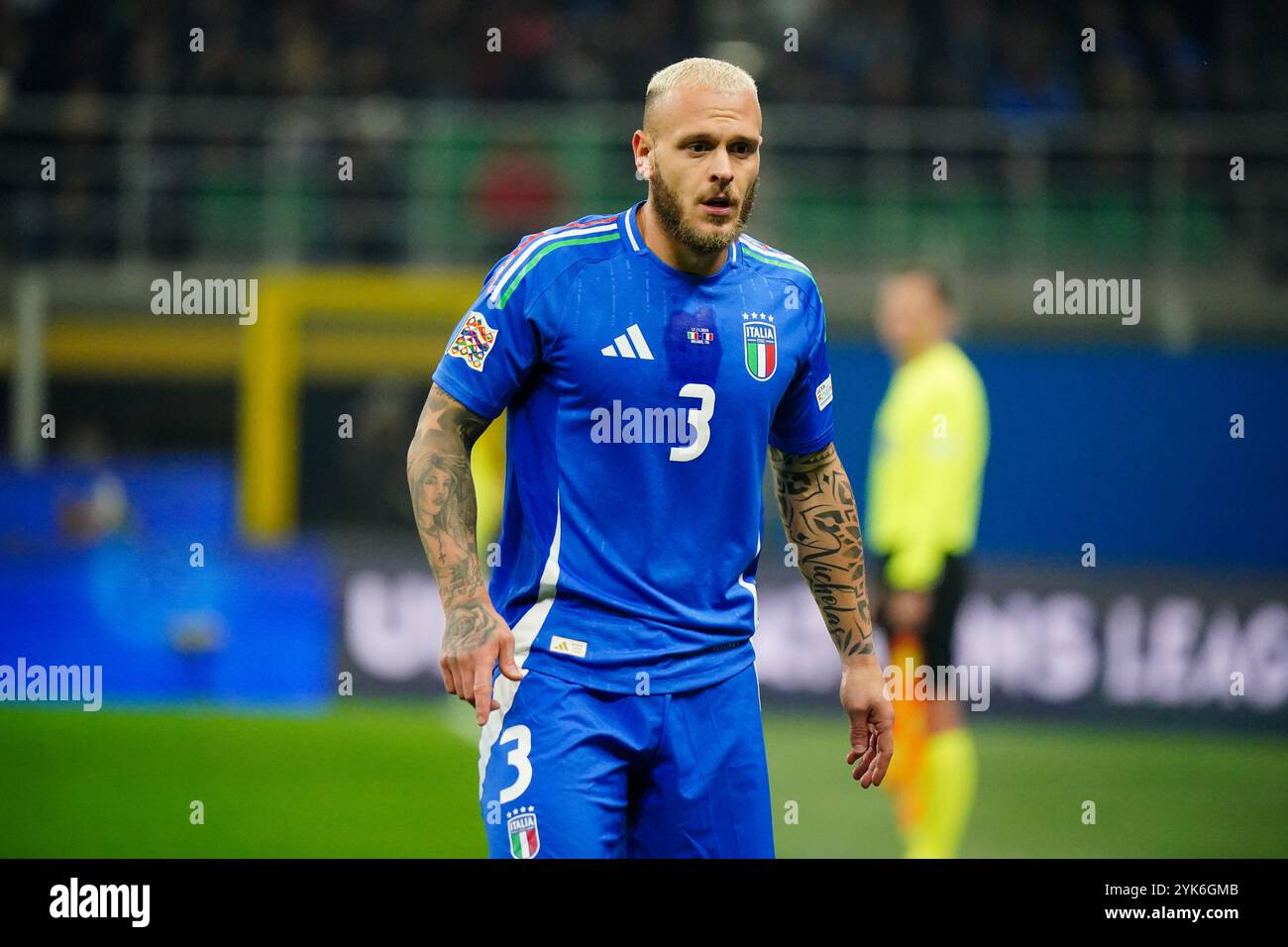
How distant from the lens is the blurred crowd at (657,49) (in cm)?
1656

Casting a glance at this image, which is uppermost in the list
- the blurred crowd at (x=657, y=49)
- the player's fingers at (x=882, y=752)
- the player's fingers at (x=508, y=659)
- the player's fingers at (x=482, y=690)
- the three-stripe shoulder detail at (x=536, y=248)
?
the blurred crowd at (x=657, y=49)

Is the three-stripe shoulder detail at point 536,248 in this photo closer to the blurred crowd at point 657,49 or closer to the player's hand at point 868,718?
the player's hand at point 868,718

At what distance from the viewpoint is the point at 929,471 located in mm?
7727

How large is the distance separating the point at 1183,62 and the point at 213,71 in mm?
9186

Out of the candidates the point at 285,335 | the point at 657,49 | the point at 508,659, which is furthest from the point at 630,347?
the point at 657,49

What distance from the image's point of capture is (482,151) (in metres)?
15.0

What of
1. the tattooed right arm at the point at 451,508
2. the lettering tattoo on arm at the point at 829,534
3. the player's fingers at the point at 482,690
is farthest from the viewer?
the lettering tattoo on arm at the point at 829,534

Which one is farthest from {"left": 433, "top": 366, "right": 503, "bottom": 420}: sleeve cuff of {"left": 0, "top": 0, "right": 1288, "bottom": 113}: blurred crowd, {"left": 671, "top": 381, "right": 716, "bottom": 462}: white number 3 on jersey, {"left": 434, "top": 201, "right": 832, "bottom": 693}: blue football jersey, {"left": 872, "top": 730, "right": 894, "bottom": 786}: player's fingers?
{"left": 0, "top": 0, "right": 1288, "bottom": 113}: blurred crowd

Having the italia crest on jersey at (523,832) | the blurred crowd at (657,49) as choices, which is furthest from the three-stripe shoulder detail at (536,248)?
the blurred crowd at (657,49)

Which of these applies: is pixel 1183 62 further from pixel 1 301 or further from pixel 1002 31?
pixel 1 301

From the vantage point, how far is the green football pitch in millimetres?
7895

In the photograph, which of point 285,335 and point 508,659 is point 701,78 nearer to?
point 508,659

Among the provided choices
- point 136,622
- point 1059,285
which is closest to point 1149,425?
point 1059,285

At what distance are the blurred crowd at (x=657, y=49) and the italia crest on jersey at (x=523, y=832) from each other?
13.2 metres
